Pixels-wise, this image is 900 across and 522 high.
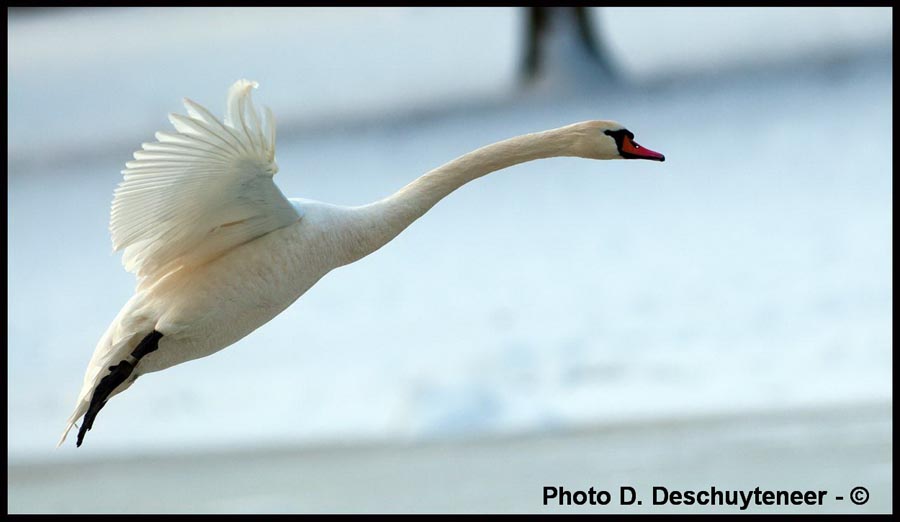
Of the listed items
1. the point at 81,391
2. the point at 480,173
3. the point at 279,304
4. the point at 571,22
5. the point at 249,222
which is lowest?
the point at 81,391

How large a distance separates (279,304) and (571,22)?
4.51 metres

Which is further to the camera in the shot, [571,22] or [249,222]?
[571,22]

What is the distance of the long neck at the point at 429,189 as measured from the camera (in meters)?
2.60

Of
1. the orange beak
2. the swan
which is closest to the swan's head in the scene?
the orange beak

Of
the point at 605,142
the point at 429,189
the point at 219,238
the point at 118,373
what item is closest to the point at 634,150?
the point at 605,142

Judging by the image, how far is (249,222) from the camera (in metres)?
2.54

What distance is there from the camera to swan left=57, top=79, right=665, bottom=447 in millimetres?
2395

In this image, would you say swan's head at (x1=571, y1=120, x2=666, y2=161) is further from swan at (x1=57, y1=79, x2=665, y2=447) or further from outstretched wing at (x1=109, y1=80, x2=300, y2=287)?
A: outstretched wing at (x1=109, y1=80, x2=300, y2=287)

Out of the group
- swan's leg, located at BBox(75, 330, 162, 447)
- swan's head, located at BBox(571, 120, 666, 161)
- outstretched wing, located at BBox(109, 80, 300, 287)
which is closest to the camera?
outstretched wing, located at BBox(109, 80, 300, 287)

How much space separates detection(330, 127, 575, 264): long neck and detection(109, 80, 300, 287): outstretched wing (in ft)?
0.53

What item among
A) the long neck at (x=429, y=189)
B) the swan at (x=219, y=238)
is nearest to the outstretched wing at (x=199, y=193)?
the swan at (x=219, y=238)

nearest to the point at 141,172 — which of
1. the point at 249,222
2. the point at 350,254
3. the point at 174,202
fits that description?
the point at 174,202

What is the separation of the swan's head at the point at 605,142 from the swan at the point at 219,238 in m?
0.12

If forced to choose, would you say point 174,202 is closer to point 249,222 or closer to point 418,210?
point 249,222
